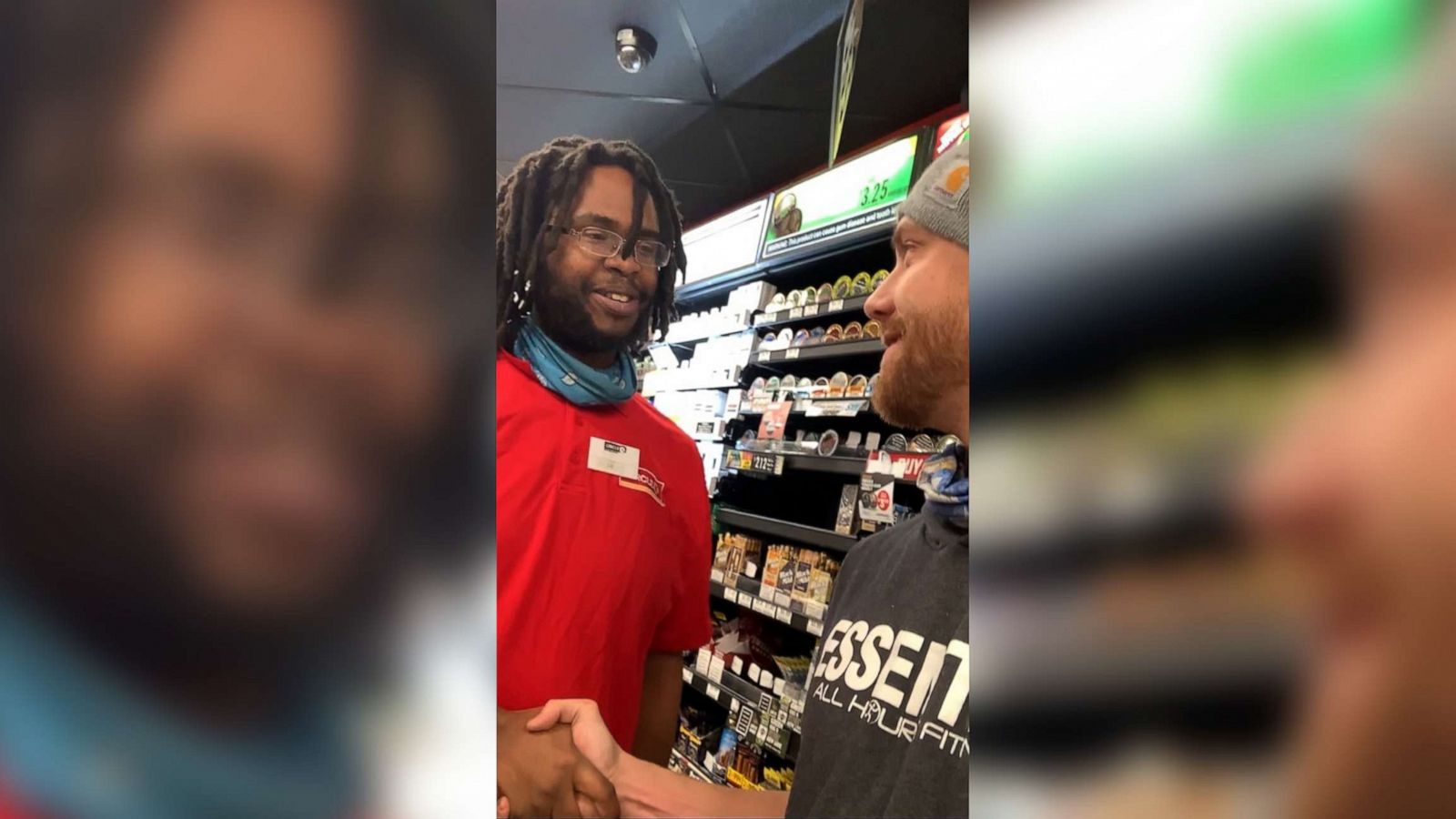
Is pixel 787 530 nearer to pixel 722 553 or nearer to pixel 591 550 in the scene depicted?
pixel 722 553

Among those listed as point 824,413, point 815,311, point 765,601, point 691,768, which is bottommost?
point 691,768

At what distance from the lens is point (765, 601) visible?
81 cm

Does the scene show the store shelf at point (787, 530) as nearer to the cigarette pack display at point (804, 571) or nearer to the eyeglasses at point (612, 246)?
the cigarette pack display at point (804, 571)

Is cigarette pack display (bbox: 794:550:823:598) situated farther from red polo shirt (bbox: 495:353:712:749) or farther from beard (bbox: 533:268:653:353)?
beard (bbox: 533:268:653:353)

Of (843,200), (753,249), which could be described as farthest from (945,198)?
(753,249)

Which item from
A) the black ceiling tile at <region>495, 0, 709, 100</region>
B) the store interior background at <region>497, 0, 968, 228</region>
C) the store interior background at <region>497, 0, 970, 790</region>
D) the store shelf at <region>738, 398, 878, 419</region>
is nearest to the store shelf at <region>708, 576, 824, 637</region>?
the store interior background at <region>497, 0, 970, 790</region>

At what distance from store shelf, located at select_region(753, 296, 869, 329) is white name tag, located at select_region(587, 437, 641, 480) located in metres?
0.22

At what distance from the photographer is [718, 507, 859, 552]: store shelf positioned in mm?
797

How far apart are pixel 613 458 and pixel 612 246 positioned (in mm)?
247

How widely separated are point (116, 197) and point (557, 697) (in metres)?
0.61

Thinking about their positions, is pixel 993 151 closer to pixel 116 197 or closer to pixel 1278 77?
pixel 1278 77

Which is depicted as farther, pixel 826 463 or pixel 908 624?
pixel 826 463

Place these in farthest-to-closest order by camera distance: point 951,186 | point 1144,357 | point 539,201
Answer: point 539,201, point 951,186, point 1144,357

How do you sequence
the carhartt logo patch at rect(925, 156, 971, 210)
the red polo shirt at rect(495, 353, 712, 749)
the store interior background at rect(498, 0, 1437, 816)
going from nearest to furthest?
the store interior background at rect(498, 0, 1437, 816) < the carhartt logo patch at rect(925, 156, 971, 210) < the red polo shirt at rect(495, 353, 712, 749)
